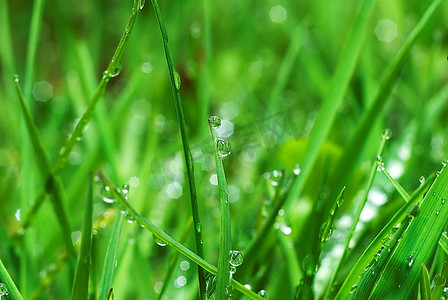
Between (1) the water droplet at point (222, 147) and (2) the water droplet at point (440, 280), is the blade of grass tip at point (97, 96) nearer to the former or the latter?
(1) the water droplet at point (222, 147)

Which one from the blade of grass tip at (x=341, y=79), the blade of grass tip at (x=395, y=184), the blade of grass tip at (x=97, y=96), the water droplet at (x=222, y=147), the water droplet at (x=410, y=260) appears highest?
the blade of grass tip at (x=341, y=79)

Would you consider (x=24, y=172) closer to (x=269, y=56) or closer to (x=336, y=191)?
(x=336, y=191)

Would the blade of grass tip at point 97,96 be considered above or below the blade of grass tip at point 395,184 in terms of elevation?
above

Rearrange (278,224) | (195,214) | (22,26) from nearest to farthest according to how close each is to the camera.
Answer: (195,214) < (278,224) < (22,26)

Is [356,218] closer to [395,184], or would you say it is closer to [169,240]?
A: [395,184]

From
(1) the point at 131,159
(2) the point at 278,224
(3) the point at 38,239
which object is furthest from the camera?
(1) the point at 131,159

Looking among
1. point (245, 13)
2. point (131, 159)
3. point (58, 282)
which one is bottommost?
point (58, 282)

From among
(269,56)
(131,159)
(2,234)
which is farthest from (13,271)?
(269,56)

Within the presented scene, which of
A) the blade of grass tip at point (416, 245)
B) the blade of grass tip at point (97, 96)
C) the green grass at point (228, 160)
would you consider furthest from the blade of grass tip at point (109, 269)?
the blade of grass tip at point (416, 245)
